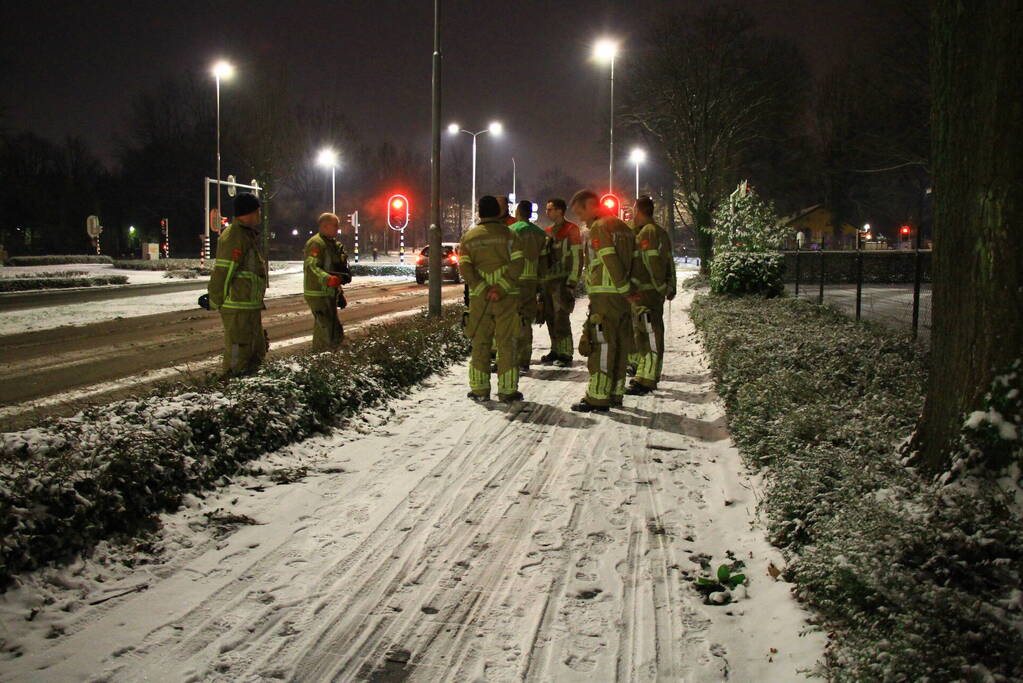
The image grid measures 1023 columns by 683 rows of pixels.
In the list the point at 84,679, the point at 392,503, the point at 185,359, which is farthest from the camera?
the point at 185,359

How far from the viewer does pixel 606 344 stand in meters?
8.45

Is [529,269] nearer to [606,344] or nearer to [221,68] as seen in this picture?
[606,344]

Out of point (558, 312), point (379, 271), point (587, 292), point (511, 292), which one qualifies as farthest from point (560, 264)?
point (379, 271)

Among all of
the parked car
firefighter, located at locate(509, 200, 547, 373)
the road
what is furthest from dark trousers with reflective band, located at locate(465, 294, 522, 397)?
the parked car

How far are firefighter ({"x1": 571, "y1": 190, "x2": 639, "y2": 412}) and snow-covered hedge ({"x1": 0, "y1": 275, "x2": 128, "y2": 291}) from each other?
79.4ft

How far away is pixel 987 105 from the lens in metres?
4.17

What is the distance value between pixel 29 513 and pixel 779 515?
12.1 ft

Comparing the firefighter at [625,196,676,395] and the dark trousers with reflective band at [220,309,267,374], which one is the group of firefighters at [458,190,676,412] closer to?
the firefighter at [625,196,676,395]

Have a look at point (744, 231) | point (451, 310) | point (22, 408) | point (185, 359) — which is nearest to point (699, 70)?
point (744, 231)

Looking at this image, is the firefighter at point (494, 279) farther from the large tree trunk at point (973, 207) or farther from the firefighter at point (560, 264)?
the large tree trunk at point (973, 207)

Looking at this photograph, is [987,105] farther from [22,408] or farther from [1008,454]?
[22,408]

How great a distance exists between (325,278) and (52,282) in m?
22.1

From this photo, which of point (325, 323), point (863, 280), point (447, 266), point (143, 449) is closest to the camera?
point (143, 449)

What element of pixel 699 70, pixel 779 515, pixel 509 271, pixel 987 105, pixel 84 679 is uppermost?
pixel 699 70
